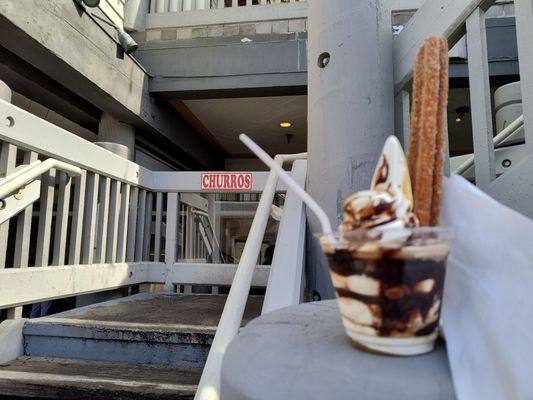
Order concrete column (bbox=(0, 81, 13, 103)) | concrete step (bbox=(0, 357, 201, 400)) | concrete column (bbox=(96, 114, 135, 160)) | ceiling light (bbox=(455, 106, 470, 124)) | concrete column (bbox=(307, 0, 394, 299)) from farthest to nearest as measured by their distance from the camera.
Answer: ceiling light (bbox=(455, 106, 470, 124)) < concrete column (bbox=(96, 114, 135, 160)) < concrete column (bbox=(0, 81, 13, 103)) < concrete column (bbox=(307, 0, 394, 299)) < concrete step (bbox=(0, 357, 201, 400))

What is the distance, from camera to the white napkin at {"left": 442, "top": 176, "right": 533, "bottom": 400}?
1.41ft

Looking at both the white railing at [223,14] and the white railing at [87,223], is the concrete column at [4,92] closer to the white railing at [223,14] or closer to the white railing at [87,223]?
the white railing at [87,223]

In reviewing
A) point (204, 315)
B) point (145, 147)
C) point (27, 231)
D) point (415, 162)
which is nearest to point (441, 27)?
point (415, 162)

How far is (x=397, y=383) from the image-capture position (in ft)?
1.35

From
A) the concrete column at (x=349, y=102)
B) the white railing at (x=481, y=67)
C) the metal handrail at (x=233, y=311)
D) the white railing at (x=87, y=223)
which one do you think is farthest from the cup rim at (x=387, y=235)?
the white railing at (x=87, y=223)

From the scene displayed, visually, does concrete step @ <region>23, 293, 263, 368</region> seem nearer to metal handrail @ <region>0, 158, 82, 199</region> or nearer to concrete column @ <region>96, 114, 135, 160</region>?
metal handrail @ <region>0, 158, 82, 199</region>

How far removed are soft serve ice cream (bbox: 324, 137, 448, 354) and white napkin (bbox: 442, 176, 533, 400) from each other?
0.04m

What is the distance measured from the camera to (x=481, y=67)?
1092 mm

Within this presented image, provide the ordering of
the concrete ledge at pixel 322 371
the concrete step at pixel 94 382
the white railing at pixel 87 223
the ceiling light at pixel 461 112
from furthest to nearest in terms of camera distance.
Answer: the ceiling light at pixel 461 112
the white railing at pixel 87 223
the concrete step at pixel 94 382
the concrete ledge at pixel 322 371

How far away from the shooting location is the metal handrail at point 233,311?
0.76 meters

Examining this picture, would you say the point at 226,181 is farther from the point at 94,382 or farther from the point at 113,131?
the point at 94,382

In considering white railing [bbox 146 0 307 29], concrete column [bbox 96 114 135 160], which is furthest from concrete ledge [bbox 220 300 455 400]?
white railing [bbox 146 0 307 29]

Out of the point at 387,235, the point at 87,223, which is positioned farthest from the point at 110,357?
the point at 387,235

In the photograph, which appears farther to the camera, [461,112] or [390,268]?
[461,112]
